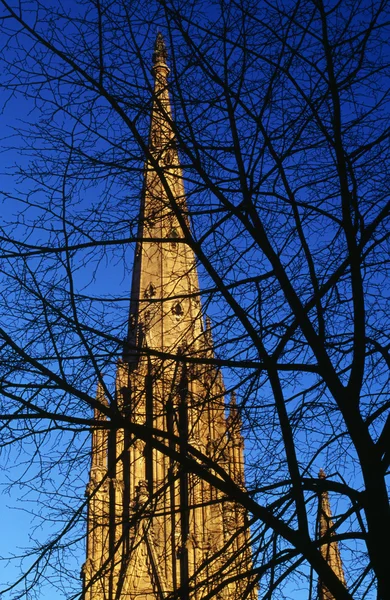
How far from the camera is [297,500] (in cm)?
521

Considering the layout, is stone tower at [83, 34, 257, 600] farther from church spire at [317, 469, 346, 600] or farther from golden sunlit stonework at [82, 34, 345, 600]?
church spire at [317, 469, 346, 600]

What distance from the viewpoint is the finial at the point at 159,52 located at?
675cm

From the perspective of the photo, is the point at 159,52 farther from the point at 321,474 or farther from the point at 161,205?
the point at 321,474

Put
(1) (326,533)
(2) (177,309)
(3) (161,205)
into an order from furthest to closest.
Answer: (2) (177,309)
(3) (161,205)
(1) (326,533)

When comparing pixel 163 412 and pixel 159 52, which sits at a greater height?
pixel 159 52

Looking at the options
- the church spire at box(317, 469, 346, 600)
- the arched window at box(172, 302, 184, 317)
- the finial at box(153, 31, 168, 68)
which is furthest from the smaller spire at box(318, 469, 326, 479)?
the finial at box(153, 31, 168, 68)

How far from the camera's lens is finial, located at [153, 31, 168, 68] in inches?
266

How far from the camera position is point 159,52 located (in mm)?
6945

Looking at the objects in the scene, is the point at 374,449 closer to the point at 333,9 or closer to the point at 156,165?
the point at 156,165

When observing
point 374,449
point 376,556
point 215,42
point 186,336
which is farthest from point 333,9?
point 376,556

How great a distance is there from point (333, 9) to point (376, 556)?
12.6ft

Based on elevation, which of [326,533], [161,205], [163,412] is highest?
[161,205]

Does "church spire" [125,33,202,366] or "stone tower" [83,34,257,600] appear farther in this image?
"church spire" [125,33,202,366]

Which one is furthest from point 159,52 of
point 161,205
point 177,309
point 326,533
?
point 326,533
